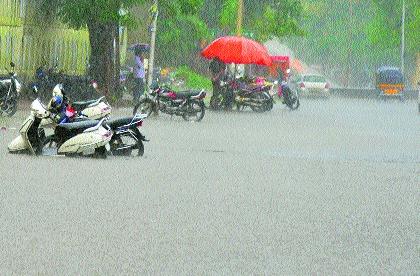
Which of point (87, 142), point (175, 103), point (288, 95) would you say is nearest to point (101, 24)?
point (175, 103)

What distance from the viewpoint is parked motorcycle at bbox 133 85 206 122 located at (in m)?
36.5

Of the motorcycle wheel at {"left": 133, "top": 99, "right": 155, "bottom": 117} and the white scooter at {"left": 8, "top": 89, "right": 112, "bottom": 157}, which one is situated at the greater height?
the white scooter at {"left": 8, "top": 89, "right": 112, "bottom": 157}

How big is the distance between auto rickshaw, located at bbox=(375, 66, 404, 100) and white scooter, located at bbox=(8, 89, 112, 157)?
210ft

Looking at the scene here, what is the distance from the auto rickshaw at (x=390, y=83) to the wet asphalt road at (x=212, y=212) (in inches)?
2382

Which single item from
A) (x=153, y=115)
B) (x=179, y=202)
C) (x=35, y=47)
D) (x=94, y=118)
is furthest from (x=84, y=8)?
(x=179, y=202)

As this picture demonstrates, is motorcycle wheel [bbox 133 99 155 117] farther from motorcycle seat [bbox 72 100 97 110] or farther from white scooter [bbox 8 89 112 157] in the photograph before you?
white scooter [bbox 8 89 112 157]

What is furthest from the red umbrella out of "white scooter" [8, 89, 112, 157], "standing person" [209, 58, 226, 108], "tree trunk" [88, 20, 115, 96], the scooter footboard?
the scooter footboard

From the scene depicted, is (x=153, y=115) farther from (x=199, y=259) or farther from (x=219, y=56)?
(x=199, y=259)

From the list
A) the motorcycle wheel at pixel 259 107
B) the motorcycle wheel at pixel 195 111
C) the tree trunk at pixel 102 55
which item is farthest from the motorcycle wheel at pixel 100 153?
the motorcycle wheel at pixel 259 107

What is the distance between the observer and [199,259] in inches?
388

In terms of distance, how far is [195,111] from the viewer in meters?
36.7

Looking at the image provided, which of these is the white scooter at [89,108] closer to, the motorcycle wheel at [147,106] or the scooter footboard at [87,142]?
the scooter footboard at [87,142]

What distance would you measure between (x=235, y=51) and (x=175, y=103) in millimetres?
11729

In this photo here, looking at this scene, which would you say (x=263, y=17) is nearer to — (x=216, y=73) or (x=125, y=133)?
(x=216, y=73)
